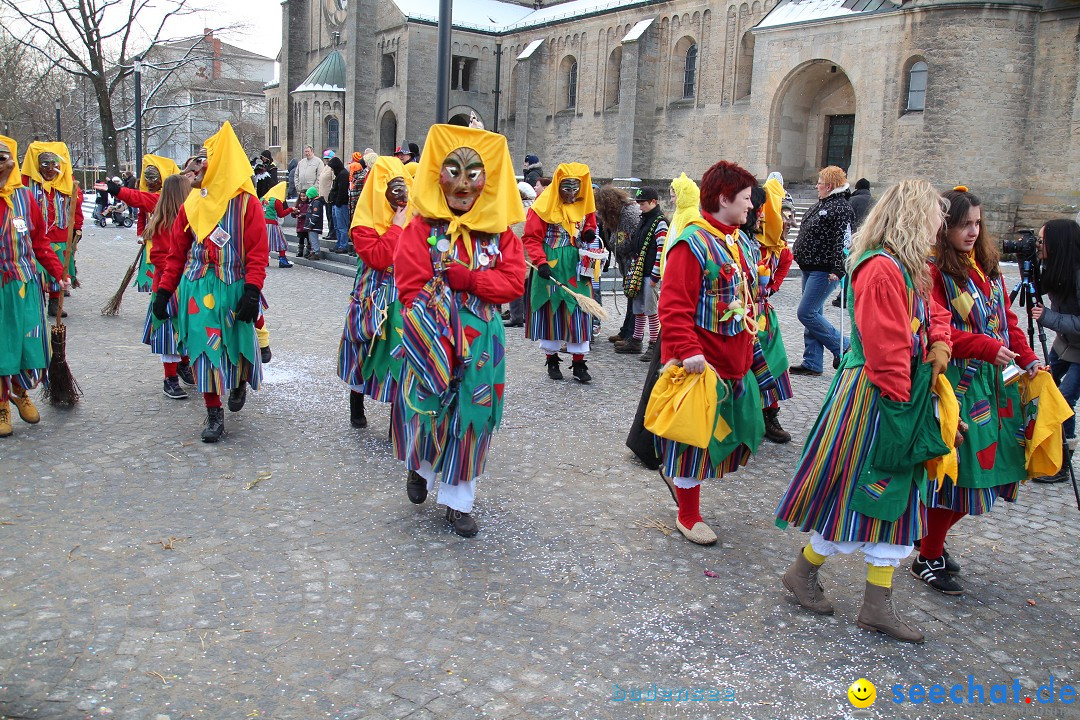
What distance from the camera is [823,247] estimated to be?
27.4 ft

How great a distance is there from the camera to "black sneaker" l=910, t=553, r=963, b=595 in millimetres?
4066

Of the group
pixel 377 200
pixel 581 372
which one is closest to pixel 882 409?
pixel 377 200

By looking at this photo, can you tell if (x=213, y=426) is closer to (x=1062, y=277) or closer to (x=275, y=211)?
(x=1062, y=277)

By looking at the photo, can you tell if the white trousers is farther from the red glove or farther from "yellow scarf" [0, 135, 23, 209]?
"yellow scarf" [0, 135, 23, 209]

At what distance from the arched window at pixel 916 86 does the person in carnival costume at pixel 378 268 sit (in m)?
22.9

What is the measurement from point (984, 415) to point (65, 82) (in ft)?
170

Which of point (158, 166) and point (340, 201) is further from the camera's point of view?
point (340, 201)

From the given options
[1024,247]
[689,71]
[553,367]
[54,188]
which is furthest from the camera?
[689,71]

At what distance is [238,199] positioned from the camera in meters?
5.83

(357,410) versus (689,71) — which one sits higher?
(689,71)

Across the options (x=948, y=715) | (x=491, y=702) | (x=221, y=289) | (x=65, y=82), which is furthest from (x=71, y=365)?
(x=65, y=82)

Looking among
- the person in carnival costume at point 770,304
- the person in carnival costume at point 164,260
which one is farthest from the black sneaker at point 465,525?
the person in carnival costume at point 164,260

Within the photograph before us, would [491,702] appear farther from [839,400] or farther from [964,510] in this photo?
[964,510]

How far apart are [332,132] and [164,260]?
42509 mm
